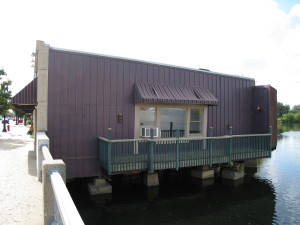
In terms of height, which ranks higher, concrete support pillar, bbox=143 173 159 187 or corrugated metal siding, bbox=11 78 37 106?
corrugated metal siding, bbox=11 78 37 106

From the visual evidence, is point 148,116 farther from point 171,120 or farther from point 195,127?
point 195,127

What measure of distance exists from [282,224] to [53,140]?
815cm

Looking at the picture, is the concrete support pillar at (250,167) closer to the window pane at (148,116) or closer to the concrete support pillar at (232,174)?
the concrete support pillar at (232,174)

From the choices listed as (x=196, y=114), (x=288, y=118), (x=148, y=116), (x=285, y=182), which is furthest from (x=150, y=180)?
(x=288, y=118)

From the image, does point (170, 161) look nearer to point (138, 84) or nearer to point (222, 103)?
point (138, 84)

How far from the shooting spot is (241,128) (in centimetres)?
1335

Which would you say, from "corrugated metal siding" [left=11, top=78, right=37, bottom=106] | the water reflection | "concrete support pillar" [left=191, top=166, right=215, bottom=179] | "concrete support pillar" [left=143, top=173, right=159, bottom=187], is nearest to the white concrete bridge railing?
"corrugated metal siding" [left=11, top=78, right=37, bottom=106]

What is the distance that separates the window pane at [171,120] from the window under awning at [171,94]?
2.91ft

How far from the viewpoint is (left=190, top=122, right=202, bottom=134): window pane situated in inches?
464

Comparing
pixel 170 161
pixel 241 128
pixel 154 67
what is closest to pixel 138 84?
pixel 154 67

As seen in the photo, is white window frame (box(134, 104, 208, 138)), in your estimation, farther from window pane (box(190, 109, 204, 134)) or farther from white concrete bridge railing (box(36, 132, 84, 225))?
white concrete bridge railing (box(36, 132, 84, 225))

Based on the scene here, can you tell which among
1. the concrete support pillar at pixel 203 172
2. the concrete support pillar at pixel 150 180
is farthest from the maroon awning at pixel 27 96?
the concrete support pillar at pixel 203 172

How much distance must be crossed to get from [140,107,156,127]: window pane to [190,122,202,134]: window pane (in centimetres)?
214

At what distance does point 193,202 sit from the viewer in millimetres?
9656
